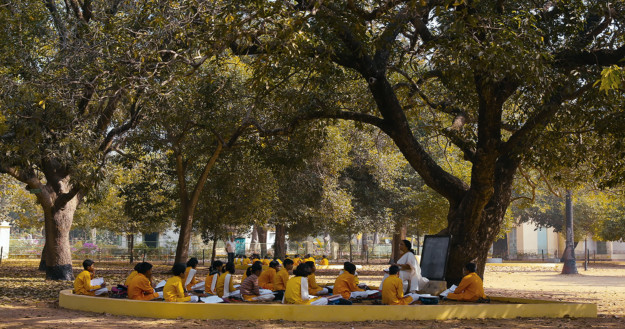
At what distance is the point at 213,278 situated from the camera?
1358cm

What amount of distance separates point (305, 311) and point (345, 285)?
5.87 ft

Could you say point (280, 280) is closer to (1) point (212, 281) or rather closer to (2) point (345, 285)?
(1) point (212, 281)

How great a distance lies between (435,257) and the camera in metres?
14.4

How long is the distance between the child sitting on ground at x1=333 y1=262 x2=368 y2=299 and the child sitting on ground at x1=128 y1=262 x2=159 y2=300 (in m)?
3.37

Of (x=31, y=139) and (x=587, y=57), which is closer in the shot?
(x=587, y=57)

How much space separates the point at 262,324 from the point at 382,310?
2.01m

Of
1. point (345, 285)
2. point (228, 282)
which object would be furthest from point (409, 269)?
point (228, 282)

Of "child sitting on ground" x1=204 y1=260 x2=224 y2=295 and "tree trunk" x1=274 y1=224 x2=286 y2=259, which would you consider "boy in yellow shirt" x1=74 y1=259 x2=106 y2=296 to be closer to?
"child sitting on ground" x1=204 y1=260 x2=224 y2=295

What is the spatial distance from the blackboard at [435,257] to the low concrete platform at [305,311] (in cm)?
210

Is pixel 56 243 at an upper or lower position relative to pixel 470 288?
upper

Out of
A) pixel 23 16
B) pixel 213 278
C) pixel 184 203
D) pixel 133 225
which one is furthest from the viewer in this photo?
pixel 133 225

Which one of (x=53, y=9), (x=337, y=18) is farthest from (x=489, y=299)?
(x=53, y=9)

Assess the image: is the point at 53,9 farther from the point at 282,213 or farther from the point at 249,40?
the point at 282,213

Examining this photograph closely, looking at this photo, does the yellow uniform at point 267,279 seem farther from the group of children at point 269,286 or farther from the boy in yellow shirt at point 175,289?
the boy in yellow shirt at point 175,289
